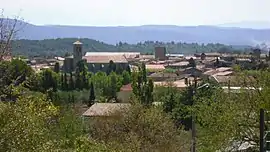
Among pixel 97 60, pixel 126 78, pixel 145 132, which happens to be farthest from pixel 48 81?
pixel 97 60

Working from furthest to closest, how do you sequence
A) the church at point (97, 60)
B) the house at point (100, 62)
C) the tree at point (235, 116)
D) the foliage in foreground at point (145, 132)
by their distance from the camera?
the house at point (100, 62), the church at point (97, 60), the foliage in foreground at point (145, 132), the tree at point (235, 116)

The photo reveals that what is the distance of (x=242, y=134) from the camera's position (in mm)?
16781

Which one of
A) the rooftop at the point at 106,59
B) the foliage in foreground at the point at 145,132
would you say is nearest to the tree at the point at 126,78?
the rooftop at the point at 106,59

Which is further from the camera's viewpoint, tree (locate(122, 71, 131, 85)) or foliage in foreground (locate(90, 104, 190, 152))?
tree (locate(122, 71, 131, 85))

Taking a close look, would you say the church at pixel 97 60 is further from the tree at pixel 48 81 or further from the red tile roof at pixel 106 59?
the tree at pixel 48 81

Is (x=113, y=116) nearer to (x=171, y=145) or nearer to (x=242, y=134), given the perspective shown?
(x=171, y=145)

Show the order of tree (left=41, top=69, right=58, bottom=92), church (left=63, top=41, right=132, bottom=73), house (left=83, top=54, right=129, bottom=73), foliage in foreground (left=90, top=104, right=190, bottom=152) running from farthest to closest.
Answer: house (left=83, top=54, right=129, bottom=73)
church (left=63, top=41, right=132, bottom=73)
tree (left=41, top=69, right=58, bottom=92)
foliage in foreground (left=90, top=104, right=190, bottom=152)

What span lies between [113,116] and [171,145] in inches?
293

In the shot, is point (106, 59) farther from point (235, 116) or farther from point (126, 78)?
point (235, 116)

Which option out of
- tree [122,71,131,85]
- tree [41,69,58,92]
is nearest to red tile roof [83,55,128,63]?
tree [122,71,131,85]

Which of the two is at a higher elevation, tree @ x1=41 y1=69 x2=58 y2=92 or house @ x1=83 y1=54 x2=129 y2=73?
tree @ x1=41 y1=69 x2=58 y2=92

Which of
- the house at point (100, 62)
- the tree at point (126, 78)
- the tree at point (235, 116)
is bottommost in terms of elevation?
the house at point (100, 62)

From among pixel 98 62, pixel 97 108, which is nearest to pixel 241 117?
pixel 97 108

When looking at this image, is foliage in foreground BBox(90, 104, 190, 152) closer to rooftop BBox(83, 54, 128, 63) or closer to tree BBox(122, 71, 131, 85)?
tree BBox(122, 71, 131, 85)
